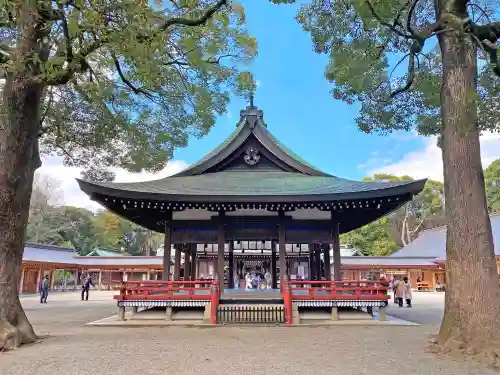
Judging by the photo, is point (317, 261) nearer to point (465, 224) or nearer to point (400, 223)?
point (465, 224)

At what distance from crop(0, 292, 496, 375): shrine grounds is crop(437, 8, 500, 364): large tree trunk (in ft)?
2.29

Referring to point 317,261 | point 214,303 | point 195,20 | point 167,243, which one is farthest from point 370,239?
point 195,20

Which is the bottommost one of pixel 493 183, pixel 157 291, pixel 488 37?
pixel 157 291

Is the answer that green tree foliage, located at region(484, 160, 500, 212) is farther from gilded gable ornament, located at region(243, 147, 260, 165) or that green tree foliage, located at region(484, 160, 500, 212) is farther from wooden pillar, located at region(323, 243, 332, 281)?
gilded gable ornament, located at region(243, 147, 260, 165)

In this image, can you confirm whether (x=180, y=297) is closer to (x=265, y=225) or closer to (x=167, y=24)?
(x=265, y=225)

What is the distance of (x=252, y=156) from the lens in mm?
14867

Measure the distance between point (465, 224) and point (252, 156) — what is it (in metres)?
8.87

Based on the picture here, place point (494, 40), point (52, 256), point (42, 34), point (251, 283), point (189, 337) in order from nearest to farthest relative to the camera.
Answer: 1. point (494, 40)
2. point (42, 34)
3. point (189, 337)
4. point (251, 283)
5. point (52, 256)

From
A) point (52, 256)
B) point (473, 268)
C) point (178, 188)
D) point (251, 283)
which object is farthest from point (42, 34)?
point (52, 256)

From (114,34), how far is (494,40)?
7298 mm

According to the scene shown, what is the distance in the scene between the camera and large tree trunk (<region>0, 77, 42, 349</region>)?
7.83 m

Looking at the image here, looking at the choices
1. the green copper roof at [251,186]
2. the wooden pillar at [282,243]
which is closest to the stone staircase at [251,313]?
the wooden pillar at [282,243]

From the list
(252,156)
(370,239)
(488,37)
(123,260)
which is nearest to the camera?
(488,37)

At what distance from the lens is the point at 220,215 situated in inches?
502
